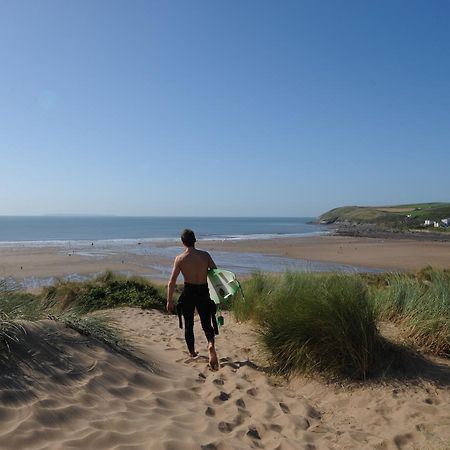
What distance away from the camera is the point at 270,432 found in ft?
12.8

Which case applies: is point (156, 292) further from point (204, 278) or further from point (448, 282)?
point (448, 282)

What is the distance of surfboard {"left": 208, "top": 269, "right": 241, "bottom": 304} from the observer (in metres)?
6.66

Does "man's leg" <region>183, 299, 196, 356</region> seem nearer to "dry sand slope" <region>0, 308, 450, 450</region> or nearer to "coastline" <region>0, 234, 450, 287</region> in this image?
"dry sand slope" <region>0, 308, 450, 450</region>

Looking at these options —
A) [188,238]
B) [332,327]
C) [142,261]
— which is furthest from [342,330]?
[142,261]

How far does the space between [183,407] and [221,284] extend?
2.66m

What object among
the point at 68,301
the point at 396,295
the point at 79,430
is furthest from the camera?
the point at 68,301

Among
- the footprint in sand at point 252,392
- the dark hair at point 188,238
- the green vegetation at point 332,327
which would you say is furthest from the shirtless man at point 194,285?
the footprint in sand at point 252,392

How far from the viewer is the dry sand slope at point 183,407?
3414 millimetres

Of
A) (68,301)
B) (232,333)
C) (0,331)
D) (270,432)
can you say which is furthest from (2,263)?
(270,432)

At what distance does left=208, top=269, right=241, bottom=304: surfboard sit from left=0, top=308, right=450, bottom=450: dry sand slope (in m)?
1.34

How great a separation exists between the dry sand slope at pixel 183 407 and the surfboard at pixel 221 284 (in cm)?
134

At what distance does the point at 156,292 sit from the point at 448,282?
8513 mm

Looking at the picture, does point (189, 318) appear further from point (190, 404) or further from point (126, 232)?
point (126, 232)

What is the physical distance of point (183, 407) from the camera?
430cm
